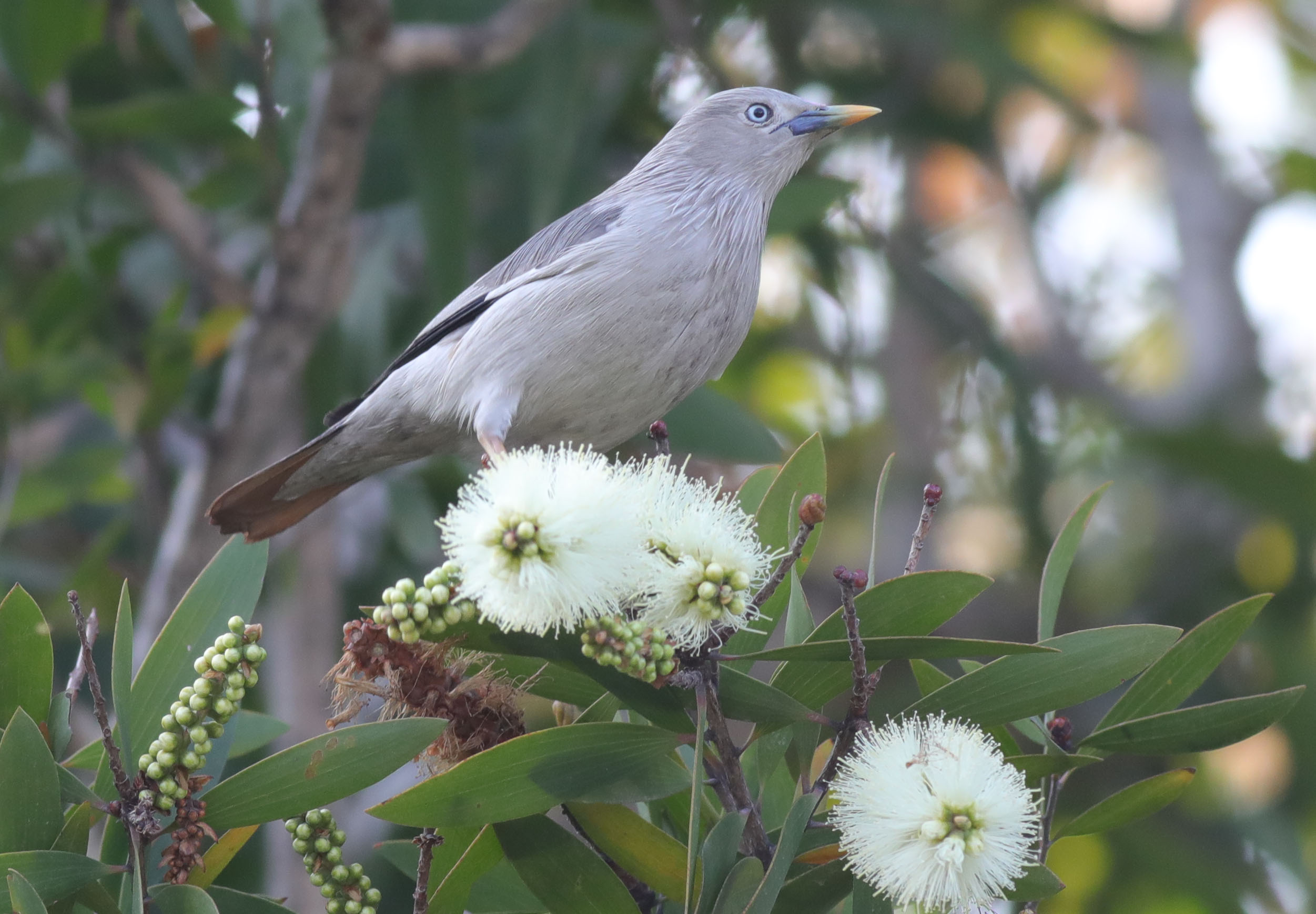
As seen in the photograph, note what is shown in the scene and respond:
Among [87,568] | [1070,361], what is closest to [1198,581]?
[1070,361]

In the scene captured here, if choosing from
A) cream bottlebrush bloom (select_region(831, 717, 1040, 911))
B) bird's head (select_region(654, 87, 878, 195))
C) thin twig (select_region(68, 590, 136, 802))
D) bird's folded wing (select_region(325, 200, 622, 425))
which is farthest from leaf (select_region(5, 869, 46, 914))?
bird's head (select_region(654, 87, 878, 195))

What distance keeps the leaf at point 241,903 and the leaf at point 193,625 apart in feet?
0.77

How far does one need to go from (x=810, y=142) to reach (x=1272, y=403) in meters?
5.31

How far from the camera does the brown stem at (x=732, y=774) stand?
5.56 feet

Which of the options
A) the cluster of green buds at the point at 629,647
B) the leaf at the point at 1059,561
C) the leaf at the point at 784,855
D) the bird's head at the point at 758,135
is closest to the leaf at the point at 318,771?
the cluster of green buds at the point at 629,647

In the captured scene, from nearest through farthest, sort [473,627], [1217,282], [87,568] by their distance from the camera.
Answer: [473,627] → [87,568] → [1217,282]

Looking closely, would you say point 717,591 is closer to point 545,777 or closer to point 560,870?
point 545,777

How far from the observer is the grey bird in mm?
2738

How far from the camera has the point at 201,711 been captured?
165 centimetres

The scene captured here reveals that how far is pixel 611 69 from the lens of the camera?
6145 millimetres

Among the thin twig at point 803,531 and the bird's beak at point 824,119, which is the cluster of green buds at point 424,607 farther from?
the bird's beak at point 824,119

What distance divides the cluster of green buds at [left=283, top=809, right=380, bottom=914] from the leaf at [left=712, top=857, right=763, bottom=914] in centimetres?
50

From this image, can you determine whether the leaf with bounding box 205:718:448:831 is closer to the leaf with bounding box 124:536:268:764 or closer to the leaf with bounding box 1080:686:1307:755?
the leaf with bounding box 124:536:268:764

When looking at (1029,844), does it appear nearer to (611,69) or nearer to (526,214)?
(526,214)
